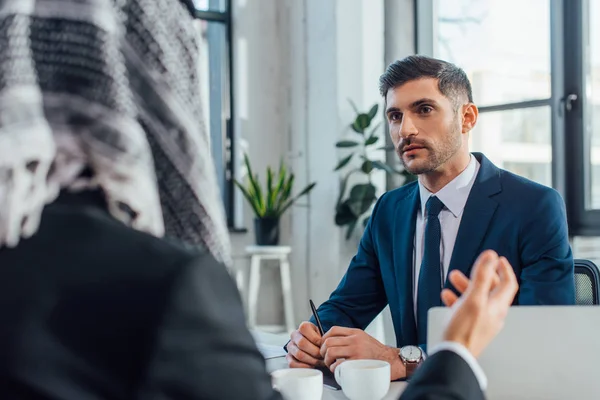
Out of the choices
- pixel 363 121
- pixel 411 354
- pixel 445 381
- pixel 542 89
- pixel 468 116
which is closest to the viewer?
pixel 445 381

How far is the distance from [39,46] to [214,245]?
0.76 ft

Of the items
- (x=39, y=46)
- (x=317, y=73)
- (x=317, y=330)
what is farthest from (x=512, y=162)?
(x=39, y=46)

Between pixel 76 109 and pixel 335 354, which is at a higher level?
pixel 76 109

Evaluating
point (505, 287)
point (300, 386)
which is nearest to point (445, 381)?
point (505, 287)

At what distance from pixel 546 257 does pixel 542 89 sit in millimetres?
2281

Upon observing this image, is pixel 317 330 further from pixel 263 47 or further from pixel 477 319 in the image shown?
pixel 263 47

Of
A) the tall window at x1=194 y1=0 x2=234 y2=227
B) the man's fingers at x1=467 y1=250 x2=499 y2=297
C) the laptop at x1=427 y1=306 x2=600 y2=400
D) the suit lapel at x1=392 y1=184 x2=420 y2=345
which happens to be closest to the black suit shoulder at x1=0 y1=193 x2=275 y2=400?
the man's fingers at x1=467 y1=250 x2=499 y2=297

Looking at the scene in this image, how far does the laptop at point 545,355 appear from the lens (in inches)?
44.1

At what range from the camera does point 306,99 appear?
5.00m

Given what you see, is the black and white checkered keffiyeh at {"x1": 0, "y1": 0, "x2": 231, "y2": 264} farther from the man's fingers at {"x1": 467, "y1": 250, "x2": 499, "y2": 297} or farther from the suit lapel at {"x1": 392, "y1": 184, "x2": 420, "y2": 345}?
the suit lapel at {"x1": 392, "y1": 184, "x2": 420, "y2": 345}

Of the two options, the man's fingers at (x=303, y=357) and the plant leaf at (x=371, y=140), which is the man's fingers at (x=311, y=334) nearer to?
the man's fingers at (x=303, y=357)

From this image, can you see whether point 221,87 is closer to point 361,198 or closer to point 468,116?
point 361,198

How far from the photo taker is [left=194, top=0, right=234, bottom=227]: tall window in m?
5.16

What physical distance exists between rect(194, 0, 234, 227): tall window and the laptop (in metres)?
4.09
